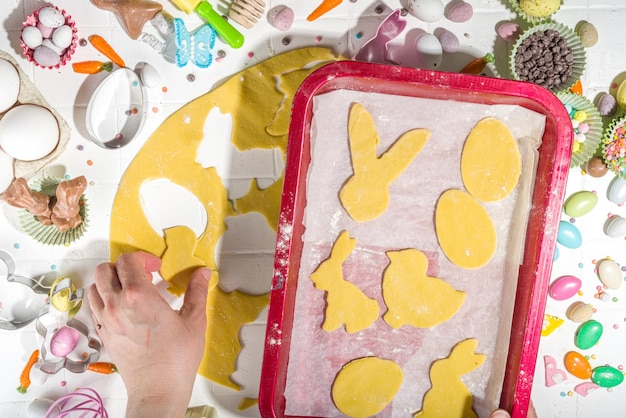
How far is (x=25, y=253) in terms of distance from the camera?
1.04 meters

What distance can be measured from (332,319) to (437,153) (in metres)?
0.32

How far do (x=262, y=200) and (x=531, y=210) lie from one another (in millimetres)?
460

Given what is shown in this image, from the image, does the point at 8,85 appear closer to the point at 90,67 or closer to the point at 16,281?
the point at 90,67

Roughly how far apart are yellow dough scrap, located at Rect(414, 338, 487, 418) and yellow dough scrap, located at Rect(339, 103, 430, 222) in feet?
0.89

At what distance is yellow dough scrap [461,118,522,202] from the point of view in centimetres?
91

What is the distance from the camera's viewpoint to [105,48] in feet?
3.29

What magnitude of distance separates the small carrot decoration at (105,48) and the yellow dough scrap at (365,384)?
0.67m

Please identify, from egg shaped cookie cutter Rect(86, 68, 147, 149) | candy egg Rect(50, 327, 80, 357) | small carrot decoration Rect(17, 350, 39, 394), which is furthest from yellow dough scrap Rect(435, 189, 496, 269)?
small carrot decoration Rect(17, 350, 39, 394)

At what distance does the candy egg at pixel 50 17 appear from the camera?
0.94 m

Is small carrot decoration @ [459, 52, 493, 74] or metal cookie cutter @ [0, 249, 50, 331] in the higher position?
small carrot decoration @ [459, 52, 493, 74]

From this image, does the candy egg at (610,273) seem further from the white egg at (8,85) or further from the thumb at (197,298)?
the white egg at (8,85)

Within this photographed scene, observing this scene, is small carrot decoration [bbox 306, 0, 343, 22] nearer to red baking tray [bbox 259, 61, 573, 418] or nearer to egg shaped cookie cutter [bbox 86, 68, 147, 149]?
red baking tray [bbox 259, 61, 573, 418]

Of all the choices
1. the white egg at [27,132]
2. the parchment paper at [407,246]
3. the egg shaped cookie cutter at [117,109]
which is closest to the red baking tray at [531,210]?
the parchment paper at [407,246]

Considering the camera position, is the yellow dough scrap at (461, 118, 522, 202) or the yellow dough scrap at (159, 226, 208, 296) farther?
the yellow dough scrap at (159, 226, 208, 296)
